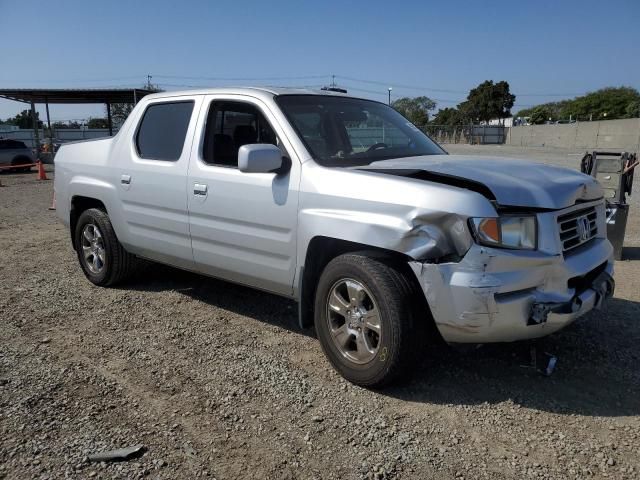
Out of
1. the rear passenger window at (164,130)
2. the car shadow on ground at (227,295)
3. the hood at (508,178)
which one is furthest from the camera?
the car shadow on ground at (227,295)

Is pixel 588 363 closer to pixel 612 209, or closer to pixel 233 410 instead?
pixel 233 410

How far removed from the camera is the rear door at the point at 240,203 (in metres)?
3.79

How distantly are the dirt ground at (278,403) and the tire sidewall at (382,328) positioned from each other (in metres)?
0.13

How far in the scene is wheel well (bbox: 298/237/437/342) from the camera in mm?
3270

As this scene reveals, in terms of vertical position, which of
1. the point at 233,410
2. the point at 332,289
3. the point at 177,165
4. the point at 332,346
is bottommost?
the point at 233,410

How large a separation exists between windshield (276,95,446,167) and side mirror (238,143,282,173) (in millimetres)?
283

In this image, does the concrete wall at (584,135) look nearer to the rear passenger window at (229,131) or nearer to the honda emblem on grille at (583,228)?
the honda emblem on grille at (583,228)

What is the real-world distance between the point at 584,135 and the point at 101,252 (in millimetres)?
54619

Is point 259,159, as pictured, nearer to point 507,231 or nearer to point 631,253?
point 507,231

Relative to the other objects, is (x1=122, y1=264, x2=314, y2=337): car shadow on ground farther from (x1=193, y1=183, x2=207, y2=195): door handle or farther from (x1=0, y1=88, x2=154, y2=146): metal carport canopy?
(x1=0, y1=88, x2=154, y2=146): metal carport canopy

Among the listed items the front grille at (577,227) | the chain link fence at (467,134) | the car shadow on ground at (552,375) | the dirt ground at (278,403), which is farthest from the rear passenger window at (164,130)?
the chain link fence at (467,134)

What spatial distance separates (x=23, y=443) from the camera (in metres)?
2.84

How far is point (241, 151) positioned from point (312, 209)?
61 cm

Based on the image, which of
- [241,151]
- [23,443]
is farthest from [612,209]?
[23,443]
